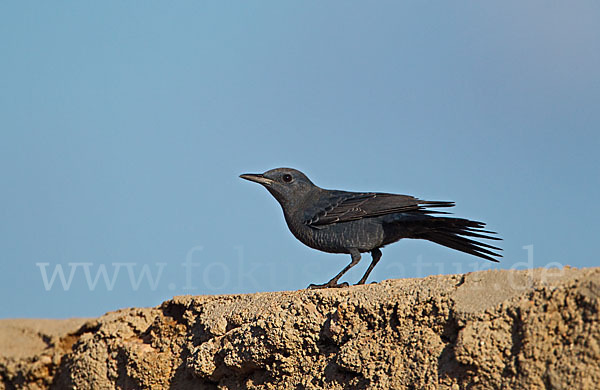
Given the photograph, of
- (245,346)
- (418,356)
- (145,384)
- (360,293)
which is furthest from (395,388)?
(145,384)

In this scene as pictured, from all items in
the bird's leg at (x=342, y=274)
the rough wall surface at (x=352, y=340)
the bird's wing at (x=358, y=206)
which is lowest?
the rough wall surface at (x=352, y=340)

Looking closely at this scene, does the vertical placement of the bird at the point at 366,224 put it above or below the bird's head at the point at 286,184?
below

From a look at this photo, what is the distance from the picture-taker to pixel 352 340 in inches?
176

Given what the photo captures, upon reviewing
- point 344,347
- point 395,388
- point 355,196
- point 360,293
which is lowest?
point 395,388

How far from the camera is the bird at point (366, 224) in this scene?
19.8 feet

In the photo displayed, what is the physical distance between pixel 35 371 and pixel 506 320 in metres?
4.00

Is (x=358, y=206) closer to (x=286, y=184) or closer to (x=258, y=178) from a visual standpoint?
(x=286, y=184)

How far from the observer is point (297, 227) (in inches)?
260

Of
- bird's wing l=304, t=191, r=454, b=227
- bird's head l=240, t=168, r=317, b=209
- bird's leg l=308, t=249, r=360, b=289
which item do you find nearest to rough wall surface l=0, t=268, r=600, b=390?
bird's leg l=308, t=249, r=360, b=289

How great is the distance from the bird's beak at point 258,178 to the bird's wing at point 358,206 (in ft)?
1.88

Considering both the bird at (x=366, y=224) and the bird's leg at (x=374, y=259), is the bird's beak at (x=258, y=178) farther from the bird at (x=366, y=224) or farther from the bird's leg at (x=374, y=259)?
the bird's leg at (x=374, y=259)

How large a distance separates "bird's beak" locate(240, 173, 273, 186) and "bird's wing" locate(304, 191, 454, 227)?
0.57 m

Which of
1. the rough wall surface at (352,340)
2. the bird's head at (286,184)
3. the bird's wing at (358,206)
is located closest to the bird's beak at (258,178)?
the bird's head at (286,184)

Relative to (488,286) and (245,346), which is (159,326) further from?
(488,286)
